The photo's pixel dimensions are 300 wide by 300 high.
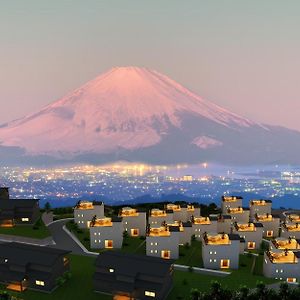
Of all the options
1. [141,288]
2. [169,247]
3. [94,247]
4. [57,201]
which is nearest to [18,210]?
[94,247]

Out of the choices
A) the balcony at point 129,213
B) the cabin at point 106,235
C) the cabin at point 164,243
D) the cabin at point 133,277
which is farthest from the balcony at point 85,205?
the cabin at point 133,277

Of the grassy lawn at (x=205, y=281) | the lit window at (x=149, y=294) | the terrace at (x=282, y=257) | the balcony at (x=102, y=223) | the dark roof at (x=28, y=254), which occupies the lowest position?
the grassy lawn at (x=205, y=281)

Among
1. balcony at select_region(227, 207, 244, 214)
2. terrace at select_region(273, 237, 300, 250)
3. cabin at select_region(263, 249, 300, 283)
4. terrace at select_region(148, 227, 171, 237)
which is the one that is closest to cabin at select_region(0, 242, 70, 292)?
terrace at select_region(148, 227, 171, 237)

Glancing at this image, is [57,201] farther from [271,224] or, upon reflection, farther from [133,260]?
[133,260]

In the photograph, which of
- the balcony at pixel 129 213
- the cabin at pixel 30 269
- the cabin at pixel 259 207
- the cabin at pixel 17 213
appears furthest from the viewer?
the cabin at pixel 259 207

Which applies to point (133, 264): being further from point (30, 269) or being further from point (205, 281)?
point (30, 269)

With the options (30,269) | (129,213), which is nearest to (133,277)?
(30,269)

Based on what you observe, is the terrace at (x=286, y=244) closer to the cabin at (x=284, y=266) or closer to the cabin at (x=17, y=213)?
the cabin at (x=284, y=266)
